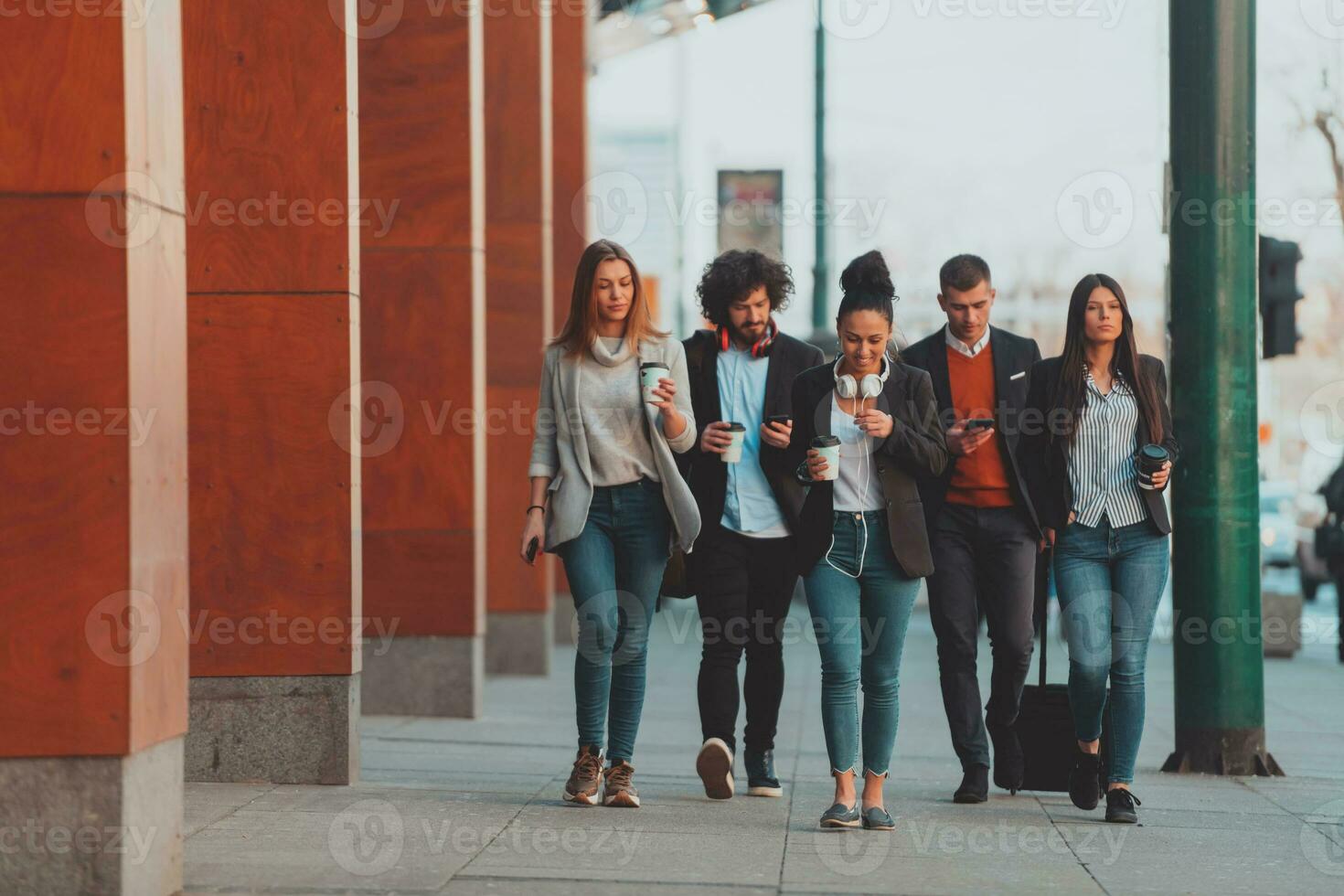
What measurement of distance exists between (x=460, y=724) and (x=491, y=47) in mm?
5818

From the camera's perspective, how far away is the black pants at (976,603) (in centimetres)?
741

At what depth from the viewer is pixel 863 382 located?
6.61m

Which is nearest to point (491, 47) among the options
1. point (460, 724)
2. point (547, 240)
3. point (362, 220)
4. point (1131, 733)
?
point (547, 240)

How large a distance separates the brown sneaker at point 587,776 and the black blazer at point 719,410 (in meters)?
0.93

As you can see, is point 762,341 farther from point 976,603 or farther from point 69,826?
point 69,826

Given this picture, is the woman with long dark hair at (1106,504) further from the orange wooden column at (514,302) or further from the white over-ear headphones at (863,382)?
the orange wooden column at (514,302)

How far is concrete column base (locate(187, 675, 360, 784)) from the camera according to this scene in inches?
302

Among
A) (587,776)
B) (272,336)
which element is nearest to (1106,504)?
(587,776)

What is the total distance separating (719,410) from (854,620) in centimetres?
111

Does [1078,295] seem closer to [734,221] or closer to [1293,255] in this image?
[1293,255]

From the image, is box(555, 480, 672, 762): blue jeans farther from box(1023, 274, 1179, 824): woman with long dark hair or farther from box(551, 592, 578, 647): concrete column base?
box(551, 592, 578, 647): concrete column base

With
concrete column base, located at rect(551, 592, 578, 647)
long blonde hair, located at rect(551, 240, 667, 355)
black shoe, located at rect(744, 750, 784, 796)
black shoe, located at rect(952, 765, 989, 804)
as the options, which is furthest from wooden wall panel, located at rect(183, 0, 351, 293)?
concrete column base, located at rect(551, 592, 578, 647)

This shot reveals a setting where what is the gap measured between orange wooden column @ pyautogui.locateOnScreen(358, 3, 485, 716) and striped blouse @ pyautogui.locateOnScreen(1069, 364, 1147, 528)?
458 cm

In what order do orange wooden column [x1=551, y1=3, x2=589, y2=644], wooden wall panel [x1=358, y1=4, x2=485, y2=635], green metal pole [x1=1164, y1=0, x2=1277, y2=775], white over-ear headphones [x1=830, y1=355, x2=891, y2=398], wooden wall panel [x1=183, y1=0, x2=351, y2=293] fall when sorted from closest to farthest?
white over-ear headphones [x1=830, y1=355, x2=891, y2=398]
wooden wall panel [x1=183, y1=0, x2=351, y2=293]
green metal pole [x1=1164, y1=0, x2=1277, y2=775]
wooden wall panel [x1=358, y1=4, x2=485, y2=635]
orange wooden column [x1=551, y1=3, x2=589, y2=644]
